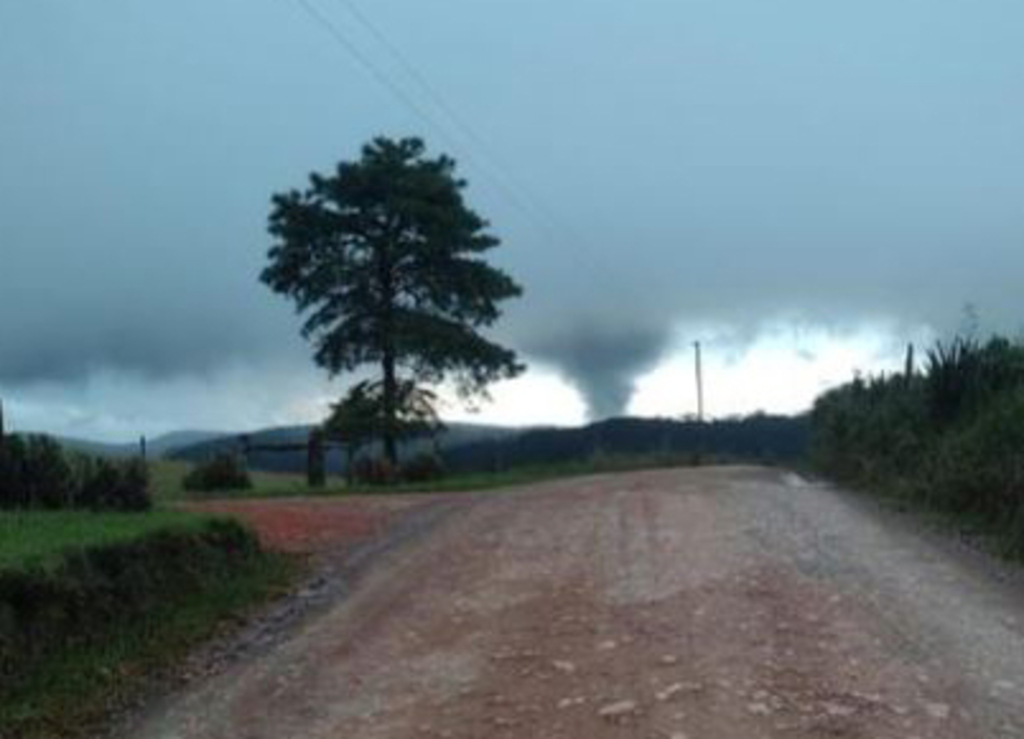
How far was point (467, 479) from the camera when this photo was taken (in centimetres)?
2977

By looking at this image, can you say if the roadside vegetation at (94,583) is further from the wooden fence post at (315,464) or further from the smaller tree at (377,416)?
the smaller tree at (377,416)

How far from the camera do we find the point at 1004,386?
19766 mm

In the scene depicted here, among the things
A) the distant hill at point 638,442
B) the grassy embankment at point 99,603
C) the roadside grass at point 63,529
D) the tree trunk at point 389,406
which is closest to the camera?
the grassy embankment at point 99,603

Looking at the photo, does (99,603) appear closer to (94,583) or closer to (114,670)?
(94,583)

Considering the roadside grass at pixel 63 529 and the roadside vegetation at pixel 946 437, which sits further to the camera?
the roadside vegetation at pixel 946 437

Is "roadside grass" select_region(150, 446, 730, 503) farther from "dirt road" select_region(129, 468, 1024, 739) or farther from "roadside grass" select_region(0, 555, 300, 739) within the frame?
"roadside grass" select_region(0, 555, 300, 739)

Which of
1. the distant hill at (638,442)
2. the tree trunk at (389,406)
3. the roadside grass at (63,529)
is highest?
the tree trunk at (389,406)

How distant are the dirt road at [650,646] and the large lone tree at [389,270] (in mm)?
24719

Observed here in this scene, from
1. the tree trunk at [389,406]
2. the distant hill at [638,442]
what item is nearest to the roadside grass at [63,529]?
the distant hill at [638,442]

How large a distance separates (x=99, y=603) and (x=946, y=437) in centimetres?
1238

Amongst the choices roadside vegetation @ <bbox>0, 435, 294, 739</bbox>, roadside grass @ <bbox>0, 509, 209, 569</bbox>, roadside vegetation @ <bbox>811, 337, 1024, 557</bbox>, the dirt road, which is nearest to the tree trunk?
roadside vegetation @ <bbox>811, 337, 1024, 557</bbox>

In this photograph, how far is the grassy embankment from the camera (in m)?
8.95

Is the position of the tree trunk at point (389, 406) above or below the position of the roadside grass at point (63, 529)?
above

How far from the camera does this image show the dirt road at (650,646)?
26.0 ft
